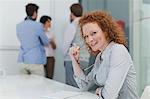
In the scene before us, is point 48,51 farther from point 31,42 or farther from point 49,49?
point 31,42

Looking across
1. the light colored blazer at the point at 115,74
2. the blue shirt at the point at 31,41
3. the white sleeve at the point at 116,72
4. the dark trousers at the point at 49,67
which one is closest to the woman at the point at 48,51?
the dark trousers at the point at 49,67

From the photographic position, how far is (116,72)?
1.51m

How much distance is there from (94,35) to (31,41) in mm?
2206

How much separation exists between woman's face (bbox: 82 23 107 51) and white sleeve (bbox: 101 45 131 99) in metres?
0.14

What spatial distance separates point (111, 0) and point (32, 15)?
1.18 metres

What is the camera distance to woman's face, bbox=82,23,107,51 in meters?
1.65

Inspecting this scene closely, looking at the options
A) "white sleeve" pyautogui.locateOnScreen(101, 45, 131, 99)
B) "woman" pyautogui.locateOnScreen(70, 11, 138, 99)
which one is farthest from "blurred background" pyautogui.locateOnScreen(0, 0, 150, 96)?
"white sleeve" pyautogui.locateOnScreen(101, 45, 131, 99)

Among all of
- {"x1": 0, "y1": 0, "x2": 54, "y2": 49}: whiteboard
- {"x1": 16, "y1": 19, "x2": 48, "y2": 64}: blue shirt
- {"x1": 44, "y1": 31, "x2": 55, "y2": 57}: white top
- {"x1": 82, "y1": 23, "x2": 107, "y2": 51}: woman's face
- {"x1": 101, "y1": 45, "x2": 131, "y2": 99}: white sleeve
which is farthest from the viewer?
{"x1": 0, "y1": 0, "x2": 54, "y2": 49}: whiteboard

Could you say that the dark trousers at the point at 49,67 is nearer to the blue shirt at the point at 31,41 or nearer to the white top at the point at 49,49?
the white top at the point at 49,49

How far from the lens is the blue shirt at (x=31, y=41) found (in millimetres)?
3699

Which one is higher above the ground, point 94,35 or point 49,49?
point 94,35

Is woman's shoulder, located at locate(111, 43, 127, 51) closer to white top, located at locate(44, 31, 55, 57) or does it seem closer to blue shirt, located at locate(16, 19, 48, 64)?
blue shirt, located at locate(16, 19, 48, 64)

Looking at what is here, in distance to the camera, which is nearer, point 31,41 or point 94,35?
point 94,35

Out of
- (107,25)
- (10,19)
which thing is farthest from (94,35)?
(10,19)
